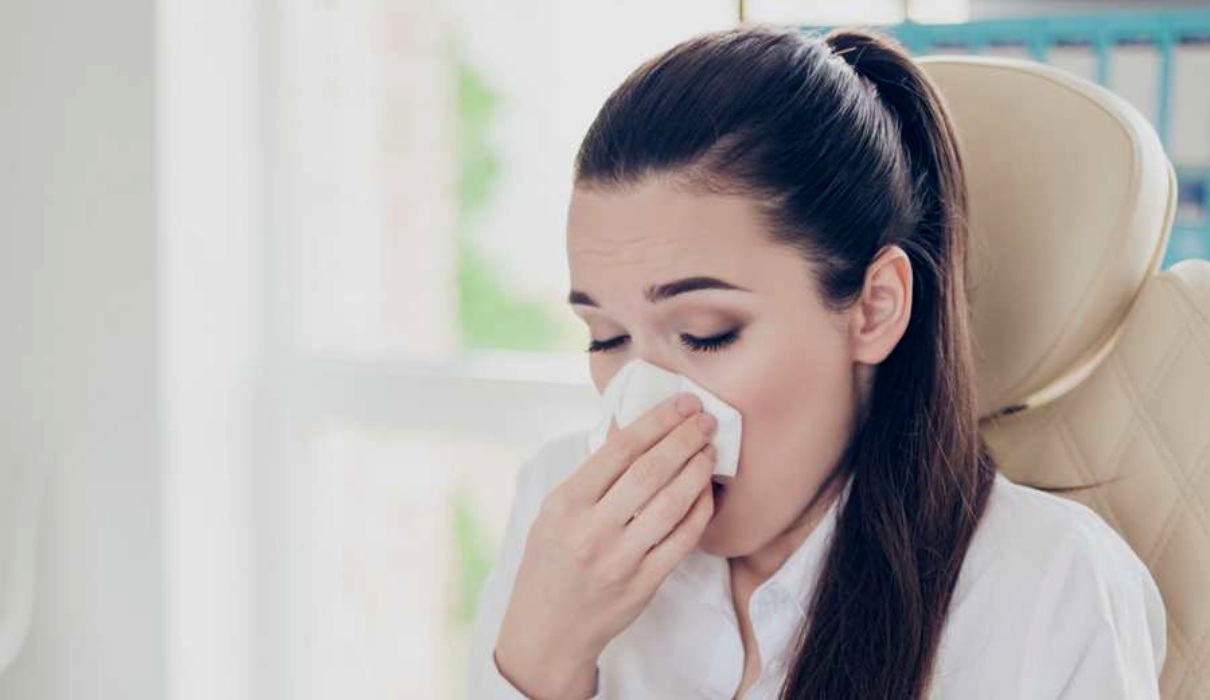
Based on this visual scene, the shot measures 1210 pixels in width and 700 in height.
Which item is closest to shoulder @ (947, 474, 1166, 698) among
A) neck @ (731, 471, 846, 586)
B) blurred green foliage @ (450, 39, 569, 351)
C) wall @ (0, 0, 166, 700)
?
neck @ (731, 471, 846, 586)

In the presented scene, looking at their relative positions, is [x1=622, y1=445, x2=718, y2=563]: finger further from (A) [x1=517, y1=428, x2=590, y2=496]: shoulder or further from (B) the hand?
(A) [x1=517, y1=428, x2=590, y2=496]: shoulder

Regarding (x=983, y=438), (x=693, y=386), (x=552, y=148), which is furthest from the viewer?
(x=552, y=148)

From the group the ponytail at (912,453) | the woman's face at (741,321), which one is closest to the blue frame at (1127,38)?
the ponytail at (912,453)

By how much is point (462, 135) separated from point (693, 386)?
4.19ft

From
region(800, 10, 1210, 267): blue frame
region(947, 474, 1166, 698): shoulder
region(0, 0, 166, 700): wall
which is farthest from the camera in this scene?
region(0, 0, 166, 700): wall

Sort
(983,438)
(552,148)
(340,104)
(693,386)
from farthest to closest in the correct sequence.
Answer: (340,104)
(552,148)
(983,438)
(693,386)

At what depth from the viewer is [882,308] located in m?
1.19

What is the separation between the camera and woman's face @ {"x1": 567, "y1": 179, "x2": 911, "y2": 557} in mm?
1132

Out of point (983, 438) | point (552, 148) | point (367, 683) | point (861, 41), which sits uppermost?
point (861, 41)

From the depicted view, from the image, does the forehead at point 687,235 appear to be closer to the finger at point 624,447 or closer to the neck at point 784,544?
the finger at point 624,447

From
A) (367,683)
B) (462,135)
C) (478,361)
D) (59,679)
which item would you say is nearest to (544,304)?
(478,361)

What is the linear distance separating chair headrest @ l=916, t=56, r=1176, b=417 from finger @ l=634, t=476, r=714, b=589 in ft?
0.97

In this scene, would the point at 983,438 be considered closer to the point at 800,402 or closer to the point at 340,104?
the point at 800,402

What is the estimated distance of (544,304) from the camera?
2.33 meters
